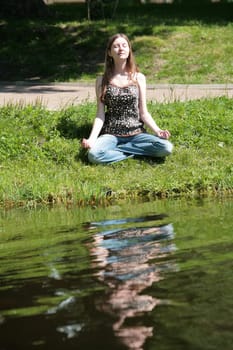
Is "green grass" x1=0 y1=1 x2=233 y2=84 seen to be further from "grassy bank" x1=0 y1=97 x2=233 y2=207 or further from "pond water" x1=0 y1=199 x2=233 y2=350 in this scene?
"pond water" x1=0 y1=199 x2=233 y2=350

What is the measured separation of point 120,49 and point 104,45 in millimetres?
12032

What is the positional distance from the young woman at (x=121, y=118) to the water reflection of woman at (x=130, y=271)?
356 centimetres

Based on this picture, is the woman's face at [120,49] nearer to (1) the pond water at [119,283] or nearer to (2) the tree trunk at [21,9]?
(1) the pond water at [119,283]

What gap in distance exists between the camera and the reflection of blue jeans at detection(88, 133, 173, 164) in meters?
10.2

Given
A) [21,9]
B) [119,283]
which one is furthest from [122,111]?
[21,9]

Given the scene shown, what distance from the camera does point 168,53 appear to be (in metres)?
21.2

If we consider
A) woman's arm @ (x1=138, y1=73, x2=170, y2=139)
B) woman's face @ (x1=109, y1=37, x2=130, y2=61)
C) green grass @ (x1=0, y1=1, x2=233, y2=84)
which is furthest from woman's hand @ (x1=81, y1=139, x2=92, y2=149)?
green grass @ (x1=0, y1=1, x2=233, y2=84)

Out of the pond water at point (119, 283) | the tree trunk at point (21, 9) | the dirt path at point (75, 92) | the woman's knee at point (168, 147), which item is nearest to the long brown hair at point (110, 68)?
the woman's knee at point (168, 147)

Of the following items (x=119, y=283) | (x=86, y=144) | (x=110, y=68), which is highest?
(x=110, y=68)

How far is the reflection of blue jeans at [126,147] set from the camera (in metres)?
10.2

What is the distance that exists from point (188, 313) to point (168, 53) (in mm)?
17558

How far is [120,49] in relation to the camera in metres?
10.5

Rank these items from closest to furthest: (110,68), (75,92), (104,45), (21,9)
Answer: (110,68), (75,92), (104,45), (21,9)

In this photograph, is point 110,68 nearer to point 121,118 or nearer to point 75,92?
point 121,118
